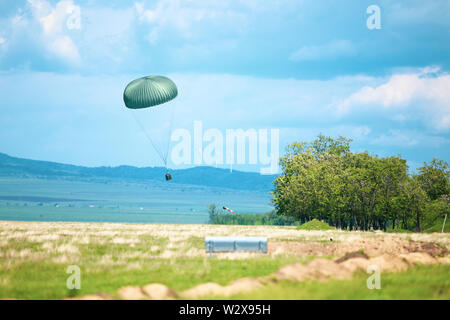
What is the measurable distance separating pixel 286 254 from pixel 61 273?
1028 cm

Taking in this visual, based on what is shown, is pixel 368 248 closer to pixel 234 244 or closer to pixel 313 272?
pixel 234 244

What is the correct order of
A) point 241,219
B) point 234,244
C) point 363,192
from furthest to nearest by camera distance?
1. point 241,219
2. point 363,192
3. point 234,244

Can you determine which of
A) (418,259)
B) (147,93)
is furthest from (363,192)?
(418,259)

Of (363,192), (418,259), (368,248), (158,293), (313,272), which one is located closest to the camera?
(158,293)

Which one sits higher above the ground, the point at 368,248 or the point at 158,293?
the point at 368,248

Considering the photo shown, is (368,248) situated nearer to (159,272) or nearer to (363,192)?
(159,272)

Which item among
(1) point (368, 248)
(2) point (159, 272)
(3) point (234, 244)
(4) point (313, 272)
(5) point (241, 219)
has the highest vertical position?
(3) point (234, 244)

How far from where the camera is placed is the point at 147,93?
1380 inches

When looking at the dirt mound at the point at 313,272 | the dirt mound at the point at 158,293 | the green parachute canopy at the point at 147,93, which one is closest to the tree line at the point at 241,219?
the green parachute canopy at the point at 147,93

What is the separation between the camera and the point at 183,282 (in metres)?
15.9

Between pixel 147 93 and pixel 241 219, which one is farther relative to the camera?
pixel 241 219

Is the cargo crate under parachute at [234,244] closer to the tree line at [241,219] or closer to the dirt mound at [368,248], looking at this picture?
the dirt mound at [368,248]

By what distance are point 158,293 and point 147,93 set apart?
23605mm
